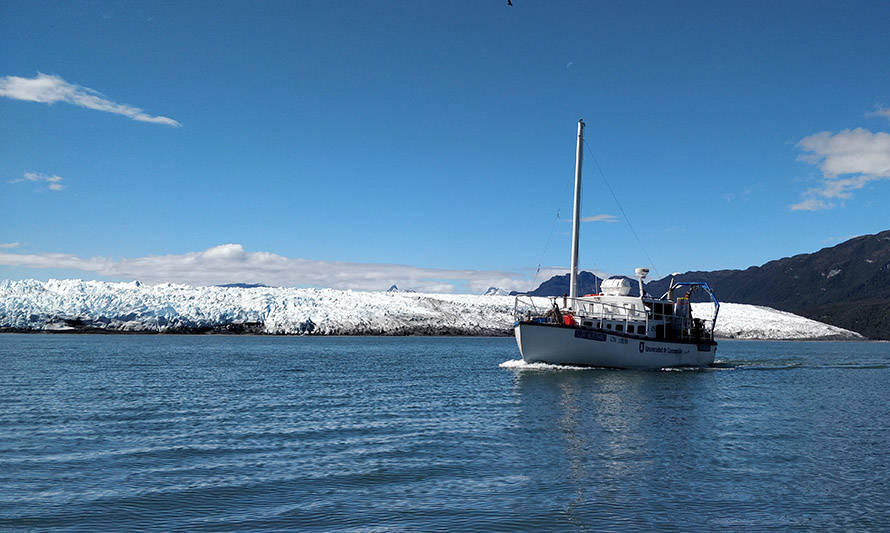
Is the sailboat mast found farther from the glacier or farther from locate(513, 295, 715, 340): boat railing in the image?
the glacier

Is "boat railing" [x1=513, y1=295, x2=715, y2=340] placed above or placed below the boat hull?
above

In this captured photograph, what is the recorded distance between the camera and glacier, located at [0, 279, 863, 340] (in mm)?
104625

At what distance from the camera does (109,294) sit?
107625 millimetres

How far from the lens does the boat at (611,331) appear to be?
42.9 meters

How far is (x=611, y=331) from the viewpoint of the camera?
4362 centimetres

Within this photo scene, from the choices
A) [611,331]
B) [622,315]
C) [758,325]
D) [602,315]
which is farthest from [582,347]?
[758,325]

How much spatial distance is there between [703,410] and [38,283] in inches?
4715

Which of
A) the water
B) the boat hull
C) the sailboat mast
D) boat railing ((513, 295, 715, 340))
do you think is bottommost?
the water

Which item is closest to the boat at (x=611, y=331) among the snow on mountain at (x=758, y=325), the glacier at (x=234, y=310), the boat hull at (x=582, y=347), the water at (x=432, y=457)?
the boat hull at (x=582, y=347)

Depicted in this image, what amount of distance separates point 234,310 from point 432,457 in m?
102

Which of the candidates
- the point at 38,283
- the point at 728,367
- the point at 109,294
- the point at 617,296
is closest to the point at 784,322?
the point at 728,367

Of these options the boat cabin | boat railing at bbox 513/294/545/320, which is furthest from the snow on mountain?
the boat cabin

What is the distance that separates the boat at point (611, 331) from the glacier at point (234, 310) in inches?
2919

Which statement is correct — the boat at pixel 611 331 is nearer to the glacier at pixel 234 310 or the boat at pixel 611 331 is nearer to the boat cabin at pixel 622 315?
the boat cabin at pixel 622 315
